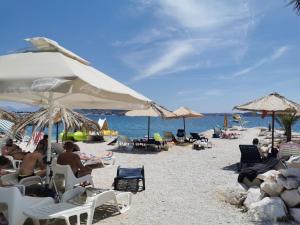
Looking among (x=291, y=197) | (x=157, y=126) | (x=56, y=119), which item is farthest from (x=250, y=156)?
(x=157, y=126)

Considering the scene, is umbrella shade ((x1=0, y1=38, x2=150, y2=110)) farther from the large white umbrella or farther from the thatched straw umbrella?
the thatched straw umbrella

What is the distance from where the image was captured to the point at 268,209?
5.98 metres

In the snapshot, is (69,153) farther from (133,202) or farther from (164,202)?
(164,202)

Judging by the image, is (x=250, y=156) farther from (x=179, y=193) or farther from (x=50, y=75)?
(x=50, y=75)

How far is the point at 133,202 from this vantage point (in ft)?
22.9

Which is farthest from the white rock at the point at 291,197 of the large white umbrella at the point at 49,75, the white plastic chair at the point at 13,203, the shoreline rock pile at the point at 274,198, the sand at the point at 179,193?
the white plastic chair at the point at 13,203

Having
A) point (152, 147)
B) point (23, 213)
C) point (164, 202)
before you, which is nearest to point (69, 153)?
point (164, 202)

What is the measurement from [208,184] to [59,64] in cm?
537

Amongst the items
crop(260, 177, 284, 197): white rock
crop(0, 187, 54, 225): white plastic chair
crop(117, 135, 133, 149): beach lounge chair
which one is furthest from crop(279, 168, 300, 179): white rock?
crop(117, 135, 133, 149): beach lounge chair

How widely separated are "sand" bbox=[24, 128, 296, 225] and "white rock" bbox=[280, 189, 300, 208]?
74 cm

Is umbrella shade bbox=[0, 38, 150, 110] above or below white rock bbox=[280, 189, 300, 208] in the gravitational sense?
above

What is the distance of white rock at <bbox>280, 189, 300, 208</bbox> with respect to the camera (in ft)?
20.2

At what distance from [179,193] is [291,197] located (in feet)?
8.02

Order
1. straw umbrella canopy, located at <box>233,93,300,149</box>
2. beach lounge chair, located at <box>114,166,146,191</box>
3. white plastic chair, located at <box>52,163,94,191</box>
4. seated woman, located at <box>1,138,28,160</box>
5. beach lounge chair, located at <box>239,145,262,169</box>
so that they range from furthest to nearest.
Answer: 1. straw umbrella canopy, located at <box>233,93,300,149</box>
2. beach lounge chair, located at <box>239,145,262,169</box>
3. seated woman, located at <box>1,138,28,160</box>
4. beach lounge chair, located at <box>114,166,146,191</box>
5. white plastic chair, located at <box>52,163,94,191</box>
